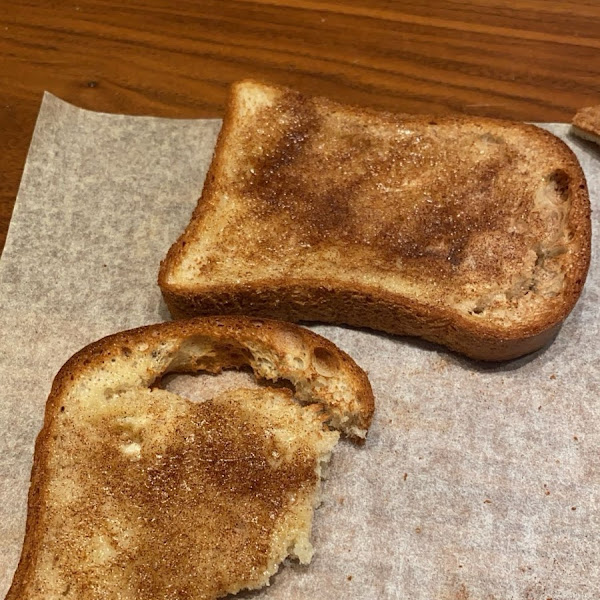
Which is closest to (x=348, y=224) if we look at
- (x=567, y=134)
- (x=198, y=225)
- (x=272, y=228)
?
(x=272, y=228)

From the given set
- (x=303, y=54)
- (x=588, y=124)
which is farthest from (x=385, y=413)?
(x=303, y=54)

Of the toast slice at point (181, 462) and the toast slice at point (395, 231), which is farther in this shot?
the toast slice at point (395, 231)

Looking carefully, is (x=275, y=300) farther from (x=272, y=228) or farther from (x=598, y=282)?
(x=598, y=282)

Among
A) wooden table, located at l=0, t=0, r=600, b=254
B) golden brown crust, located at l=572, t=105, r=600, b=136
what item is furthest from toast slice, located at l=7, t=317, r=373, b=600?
golden brown crust, located at l=572, t=105, r=600, b=136

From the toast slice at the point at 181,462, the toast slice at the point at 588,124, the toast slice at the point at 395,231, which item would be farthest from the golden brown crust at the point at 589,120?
the toast slice at the point at 181,462

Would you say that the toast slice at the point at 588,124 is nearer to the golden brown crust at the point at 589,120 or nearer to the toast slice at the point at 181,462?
the golden brown crust at the point at 589,120

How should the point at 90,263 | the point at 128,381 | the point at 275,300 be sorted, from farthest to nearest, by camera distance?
the point at 90,263
the point at 275,300
the point at 128,381

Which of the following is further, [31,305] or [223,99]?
[223,99]
